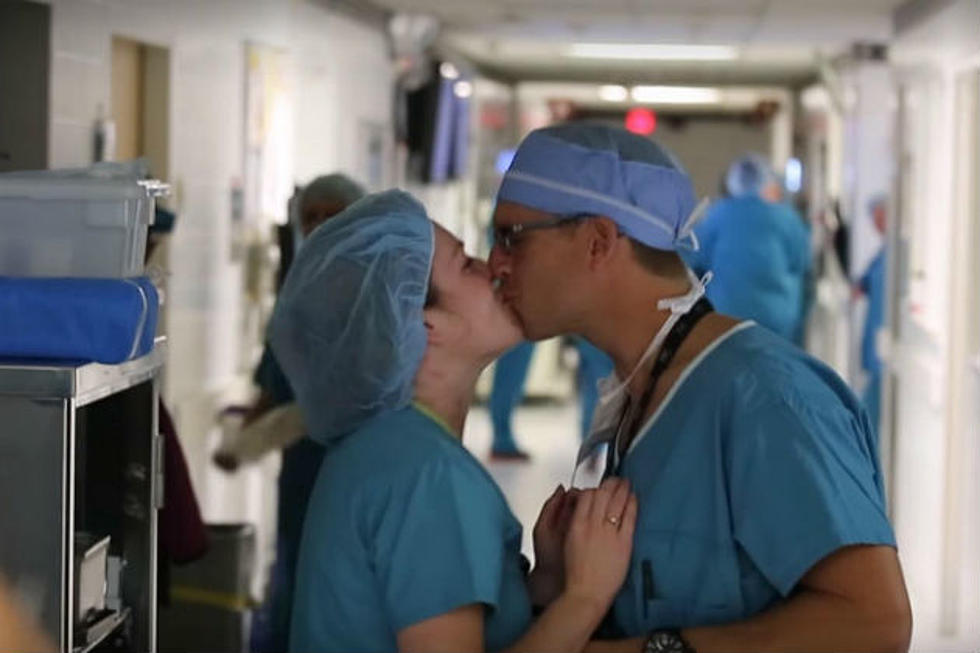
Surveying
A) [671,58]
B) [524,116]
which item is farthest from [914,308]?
[524,116]

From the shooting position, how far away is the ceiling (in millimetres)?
8984

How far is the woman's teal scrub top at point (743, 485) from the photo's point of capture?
205cm

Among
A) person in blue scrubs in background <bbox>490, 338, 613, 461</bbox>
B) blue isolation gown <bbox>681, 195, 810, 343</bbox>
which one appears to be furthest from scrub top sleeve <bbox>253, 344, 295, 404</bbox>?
person in blue scrubs in background <bbox>490, 338, 613, 461</bbox>

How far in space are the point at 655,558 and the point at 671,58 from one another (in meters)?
11.6

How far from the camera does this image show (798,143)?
17578 mm

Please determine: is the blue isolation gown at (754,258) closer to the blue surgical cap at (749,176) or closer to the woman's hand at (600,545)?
the blue surgical cap at (749,176)

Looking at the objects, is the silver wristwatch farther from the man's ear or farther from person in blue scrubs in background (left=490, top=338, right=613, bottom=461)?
person in blue scrubs in background (left=490, top=338, right=613, bottom=461)

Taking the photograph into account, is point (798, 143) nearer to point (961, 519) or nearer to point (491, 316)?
point (961, 519)

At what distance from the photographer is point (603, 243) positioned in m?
2.22

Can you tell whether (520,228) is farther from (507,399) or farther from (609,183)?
(507,399)

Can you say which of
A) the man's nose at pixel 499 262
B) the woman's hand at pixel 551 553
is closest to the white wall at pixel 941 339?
the woman's hand at pixel 551 553

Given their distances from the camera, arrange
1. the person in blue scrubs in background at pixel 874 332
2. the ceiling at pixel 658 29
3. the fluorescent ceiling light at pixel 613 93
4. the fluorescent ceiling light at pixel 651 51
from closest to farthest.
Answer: the person in blue scrubs in background at pixel 874 332 < the ceiling at pixel 658 29 < the fluorescent ceiling light at pixel 651 51 < the fluorescent ceiling light at pixel 613 93

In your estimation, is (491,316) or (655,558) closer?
(655,558)

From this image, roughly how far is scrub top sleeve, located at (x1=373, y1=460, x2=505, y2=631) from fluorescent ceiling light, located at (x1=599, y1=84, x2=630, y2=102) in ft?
48.3
